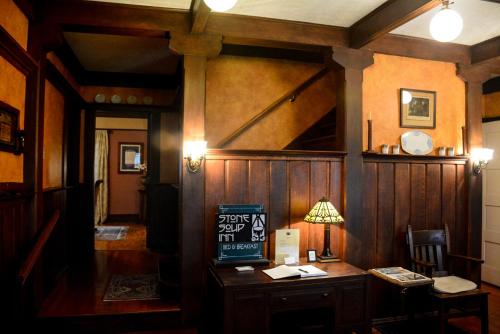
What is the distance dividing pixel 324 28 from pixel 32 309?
3.66 m

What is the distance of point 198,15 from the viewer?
2.99 meters

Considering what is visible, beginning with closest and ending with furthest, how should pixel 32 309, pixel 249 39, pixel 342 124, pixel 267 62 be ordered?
pixel 32 309 < pixel 249 39 < pixel 342 124 < pixel 267 62

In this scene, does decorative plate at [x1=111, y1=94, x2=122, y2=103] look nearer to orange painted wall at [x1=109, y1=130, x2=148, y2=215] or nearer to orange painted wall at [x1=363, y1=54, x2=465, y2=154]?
orange painted wall at [x1=363, y1=54, x2=465, y2=154]

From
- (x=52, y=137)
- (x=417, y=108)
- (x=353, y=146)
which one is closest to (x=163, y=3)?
(x=52, y=137)

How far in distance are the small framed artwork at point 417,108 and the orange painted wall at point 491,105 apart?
1.58 meters

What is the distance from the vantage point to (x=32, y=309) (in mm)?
3135

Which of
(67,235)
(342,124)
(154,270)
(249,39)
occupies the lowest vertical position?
(154,270)

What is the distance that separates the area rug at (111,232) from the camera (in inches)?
277

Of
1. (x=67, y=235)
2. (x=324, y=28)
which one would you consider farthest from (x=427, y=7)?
(x=67, y=235)

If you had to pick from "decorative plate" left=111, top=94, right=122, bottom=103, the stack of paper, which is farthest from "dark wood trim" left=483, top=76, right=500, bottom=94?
"decorative plate" left=111, top=94, right=122, bottom=103

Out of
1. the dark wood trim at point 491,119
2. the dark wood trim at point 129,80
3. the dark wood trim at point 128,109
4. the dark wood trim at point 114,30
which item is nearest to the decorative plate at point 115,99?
the dark wood trim at point 128,109

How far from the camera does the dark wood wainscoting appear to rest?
3.80 metres

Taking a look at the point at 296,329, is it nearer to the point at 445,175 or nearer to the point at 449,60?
the point at 445,175

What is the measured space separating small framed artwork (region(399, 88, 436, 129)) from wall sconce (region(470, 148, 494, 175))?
21.8 inches
